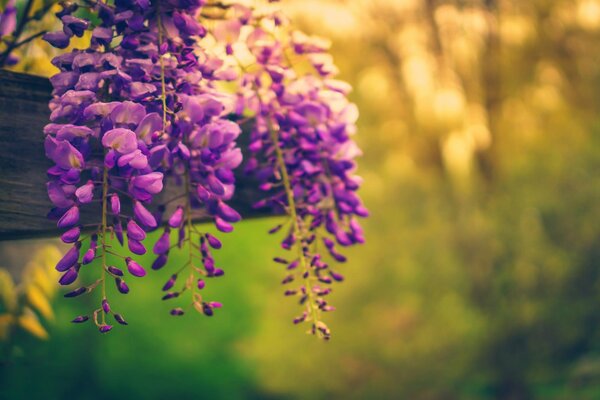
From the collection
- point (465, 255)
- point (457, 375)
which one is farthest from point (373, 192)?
point (457, 375)

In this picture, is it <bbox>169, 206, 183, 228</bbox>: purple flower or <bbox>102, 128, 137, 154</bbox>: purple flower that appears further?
<bbox>169, 206, 183, 228</bbox>: purple flower

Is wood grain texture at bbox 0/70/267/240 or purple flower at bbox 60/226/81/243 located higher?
wood grain texture at bbox 0/70/267/240

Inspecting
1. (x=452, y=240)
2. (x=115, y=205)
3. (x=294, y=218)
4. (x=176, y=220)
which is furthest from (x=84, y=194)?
(x=452, y=240)

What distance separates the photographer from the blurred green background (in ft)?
14.2

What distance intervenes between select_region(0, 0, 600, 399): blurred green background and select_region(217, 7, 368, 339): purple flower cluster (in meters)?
3.17

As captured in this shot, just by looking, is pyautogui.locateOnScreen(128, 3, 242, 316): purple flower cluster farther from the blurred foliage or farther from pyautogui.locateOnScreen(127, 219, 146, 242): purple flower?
the blurred foliage

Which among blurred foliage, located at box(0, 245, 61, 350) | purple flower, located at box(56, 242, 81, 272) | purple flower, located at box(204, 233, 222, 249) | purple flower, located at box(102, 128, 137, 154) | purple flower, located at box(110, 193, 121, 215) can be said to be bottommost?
purple flower, located at box(56, 242, 81, 272)

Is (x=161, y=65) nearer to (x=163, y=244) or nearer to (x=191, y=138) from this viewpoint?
(x=191, y=138)

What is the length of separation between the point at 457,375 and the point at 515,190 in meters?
1.33

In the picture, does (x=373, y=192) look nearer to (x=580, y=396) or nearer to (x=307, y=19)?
(x=307, y=19)

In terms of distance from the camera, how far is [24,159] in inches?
33.7

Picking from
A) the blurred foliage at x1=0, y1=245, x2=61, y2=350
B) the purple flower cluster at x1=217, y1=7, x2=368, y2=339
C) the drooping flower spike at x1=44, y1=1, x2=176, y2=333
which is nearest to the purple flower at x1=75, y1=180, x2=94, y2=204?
the drooping flower spike at x1=44, y1=1, x2=176, y2=333

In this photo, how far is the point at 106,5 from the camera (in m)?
0.87

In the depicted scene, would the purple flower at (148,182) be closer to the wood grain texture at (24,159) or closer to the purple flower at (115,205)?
the purple flower at (115,205)
